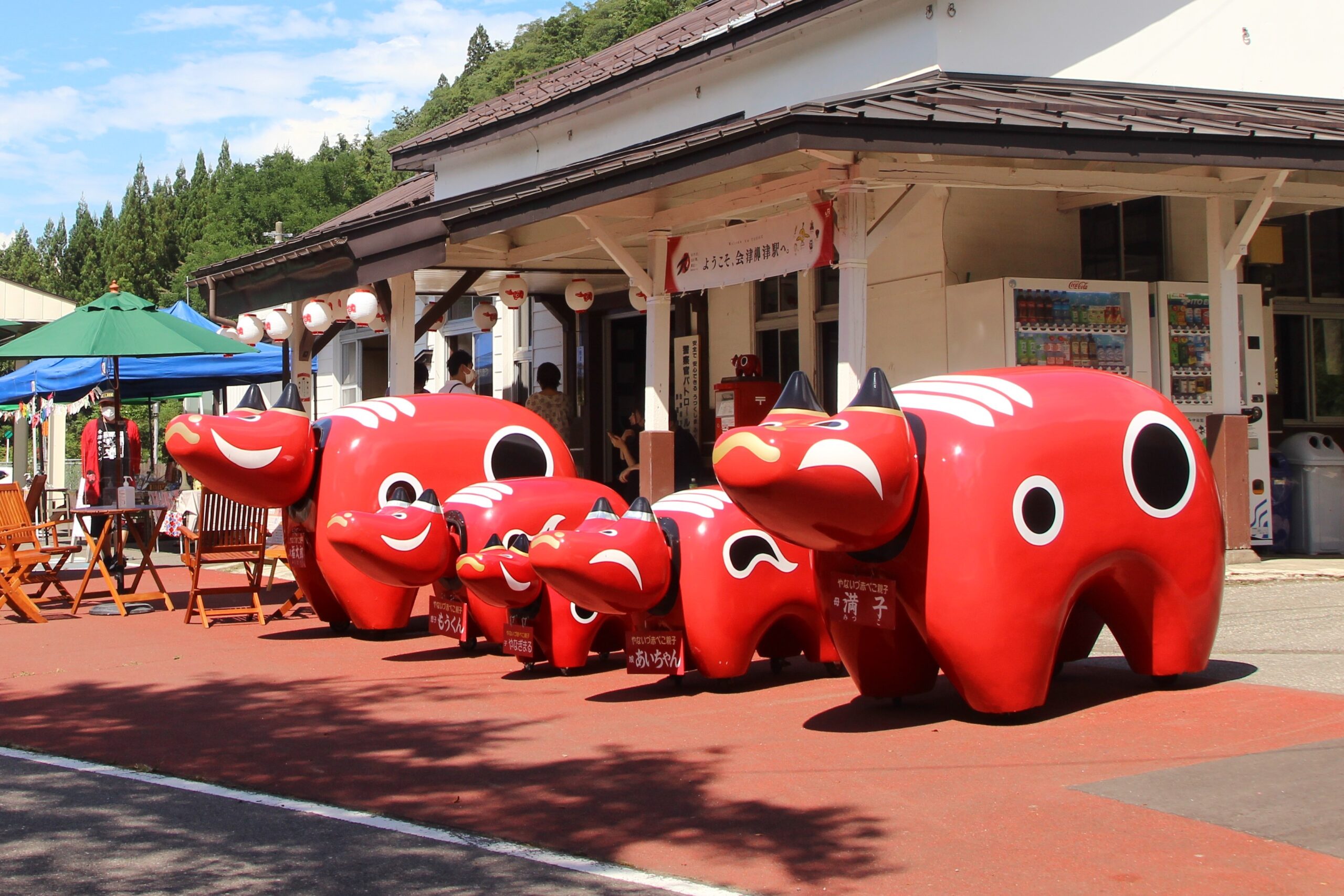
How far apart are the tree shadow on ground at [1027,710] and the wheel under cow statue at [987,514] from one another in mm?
203

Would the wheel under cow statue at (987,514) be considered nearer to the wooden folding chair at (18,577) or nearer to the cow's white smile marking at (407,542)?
the cow's white smile marking at (407,542)

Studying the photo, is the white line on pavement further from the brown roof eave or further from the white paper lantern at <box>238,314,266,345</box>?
the white paper lantern at <box>238,314,266,345</box>

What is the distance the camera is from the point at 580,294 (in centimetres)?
1583

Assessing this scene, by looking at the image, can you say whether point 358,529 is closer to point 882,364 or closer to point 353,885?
point 353,885

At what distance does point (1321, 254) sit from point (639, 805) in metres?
11.4

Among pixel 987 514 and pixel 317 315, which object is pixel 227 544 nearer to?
pixel 317 315

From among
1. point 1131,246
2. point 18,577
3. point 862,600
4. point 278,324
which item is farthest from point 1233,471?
point 18,577

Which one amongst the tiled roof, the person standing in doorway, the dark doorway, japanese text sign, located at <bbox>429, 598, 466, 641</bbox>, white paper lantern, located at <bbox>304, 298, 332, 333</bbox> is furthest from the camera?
the dark doorway

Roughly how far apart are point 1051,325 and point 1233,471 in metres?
1.93

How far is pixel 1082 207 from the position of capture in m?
13.1

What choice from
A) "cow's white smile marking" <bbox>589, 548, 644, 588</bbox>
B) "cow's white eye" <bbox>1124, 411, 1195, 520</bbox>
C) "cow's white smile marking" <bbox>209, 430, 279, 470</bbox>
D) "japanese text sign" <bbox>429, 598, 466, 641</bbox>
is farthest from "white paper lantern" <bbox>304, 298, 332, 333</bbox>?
"cow's white eye" <bbox>1124, 411, 1195, 520</bbox>

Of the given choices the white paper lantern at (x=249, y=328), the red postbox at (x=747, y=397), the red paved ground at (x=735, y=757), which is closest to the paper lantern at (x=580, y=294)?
the red postbox at (x=747, y=397)

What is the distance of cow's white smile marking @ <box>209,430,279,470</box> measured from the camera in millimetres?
9516

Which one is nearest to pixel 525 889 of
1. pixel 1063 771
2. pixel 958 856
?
pixel 958 856
